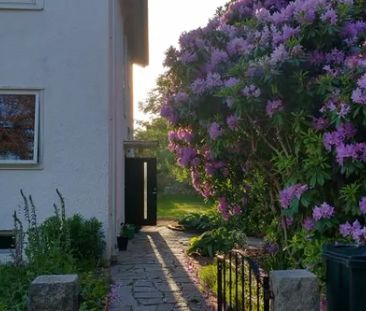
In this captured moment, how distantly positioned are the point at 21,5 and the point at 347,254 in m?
7.52

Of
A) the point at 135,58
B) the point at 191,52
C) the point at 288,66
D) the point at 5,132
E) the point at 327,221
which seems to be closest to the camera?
the point at 327,221

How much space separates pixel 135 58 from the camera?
58.9 feet

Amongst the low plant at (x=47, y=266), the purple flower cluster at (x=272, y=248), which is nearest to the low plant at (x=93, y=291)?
the low plant at (x=47, y=266)

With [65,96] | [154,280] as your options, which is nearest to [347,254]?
[154,280]

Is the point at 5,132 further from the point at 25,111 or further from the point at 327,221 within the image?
the point at 327,221

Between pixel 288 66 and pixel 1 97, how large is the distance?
557 cm

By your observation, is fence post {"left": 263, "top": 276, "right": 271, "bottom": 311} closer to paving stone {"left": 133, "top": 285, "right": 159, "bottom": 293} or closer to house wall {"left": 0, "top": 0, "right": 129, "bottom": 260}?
paving stone {"left": 133, "top": 285, "right": 159, "bottom": 293}

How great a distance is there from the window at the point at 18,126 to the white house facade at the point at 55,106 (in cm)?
2

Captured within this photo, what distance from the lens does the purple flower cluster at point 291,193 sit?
5098 millimetres

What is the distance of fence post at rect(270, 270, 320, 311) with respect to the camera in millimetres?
3830

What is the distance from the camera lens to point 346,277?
3.54m

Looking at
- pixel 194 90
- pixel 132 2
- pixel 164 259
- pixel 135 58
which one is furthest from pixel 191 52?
pixel 135 58

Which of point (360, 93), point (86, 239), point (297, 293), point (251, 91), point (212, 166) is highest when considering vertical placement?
point (251, 91)

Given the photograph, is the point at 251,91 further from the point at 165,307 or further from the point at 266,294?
the point at 165,307
